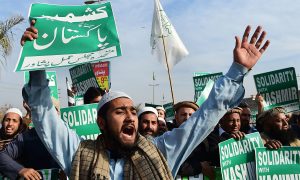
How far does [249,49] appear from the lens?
2.32 meters

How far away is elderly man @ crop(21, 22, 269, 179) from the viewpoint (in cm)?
217

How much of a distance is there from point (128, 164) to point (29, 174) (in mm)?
1881

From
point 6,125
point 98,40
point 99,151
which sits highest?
point 98,40

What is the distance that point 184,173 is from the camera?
4.16 m

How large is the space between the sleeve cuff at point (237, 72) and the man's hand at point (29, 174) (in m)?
2.24

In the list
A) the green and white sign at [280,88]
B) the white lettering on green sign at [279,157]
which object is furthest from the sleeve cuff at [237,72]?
the green and white sign at [280,88]

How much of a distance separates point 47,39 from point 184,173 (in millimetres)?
2103

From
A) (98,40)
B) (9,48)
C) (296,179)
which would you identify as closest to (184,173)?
(296,179)

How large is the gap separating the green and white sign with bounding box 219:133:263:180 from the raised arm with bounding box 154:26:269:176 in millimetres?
1915

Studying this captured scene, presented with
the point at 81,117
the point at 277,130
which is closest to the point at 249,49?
the point at 277,130

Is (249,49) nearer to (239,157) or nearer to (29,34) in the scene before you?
(29,34)

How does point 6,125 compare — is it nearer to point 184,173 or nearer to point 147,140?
point 184,173

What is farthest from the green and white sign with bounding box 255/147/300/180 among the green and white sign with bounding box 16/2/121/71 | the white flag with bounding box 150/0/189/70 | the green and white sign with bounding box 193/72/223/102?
the white flag with bounding box 150/0/189/70

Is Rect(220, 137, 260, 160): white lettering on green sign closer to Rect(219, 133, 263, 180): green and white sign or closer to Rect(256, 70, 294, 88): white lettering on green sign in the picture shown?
Rect(219, 133, 263, 180): green and white sign
